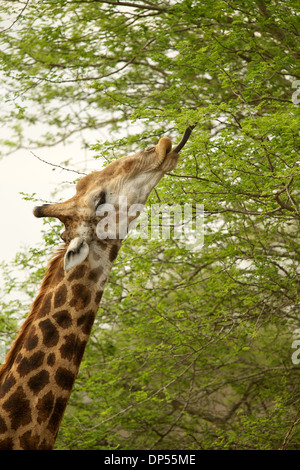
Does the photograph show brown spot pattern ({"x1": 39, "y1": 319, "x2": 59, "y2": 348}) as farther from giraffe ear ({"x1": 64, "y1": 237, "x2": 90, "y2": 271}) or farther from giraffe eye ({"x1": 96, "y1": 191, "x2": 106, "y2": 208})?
giraffe eye ({"x1": 96, "y1": 191, "x2": 106, "y2": 208})

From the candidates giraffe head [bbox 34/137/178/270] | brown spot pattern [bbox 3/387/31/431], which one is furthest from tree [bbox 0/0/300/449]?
brown spot pattern [bbox 3/387/31/431]

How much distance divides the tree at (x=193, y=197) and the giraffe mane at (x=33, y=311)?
1.90 m

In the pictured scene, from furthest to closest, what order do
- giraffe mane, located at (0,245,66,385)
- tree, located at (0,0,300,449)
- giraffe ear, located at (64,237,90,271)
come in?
tree, located at (0,0,300,449) → giraffe mane, located at (0,245,66,385) → giraffe ear, located at (64,237,90,271)

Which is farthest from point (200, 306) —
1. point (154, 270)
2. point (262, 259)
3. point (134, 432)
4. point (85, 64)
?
point (85, 64)

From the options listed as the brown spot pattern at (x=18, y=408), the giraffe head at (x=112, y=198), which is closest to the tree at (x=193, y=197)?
the giraffe head at (x=112, y=198)

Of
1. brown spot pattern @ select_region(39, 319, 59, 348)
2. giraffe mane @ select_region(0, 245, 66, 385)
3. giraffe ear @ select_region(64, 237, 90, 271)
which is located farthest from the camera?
giraffe mane @ select_region(0, 245, 66, 385)

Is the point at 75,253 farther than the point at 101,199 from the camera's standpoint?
No

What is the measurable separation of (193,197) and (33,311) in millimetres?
2403

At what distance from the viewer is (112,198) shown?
369 centimetres

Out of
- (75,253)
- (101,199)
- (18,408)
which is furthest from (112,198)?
(18,408)

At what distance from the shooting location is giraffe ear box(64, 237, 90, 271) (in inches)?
133

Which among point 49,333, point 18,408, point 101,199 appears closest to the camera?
point 18,408

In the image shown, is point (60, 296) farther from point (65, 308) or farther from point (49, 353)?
point (49, 353)

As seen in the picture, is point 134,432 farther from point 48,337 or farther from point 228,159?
point 48,337
